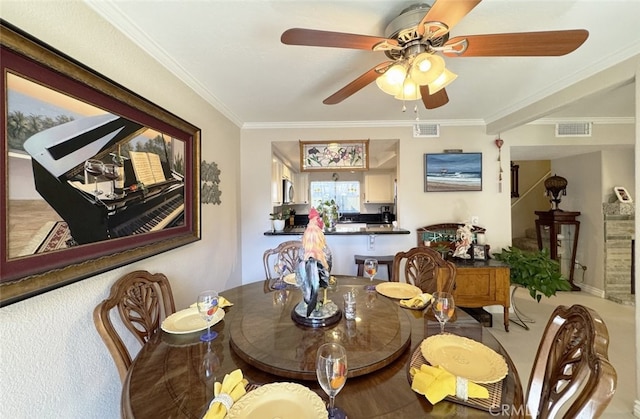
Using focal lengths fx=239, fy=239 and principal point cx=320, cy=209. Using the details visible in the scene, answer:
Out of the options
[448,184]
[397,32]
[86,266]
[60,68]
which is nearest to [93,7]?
[60,68]

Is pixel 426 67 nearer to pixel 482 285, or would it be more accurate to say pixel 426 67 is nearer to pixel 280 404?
pixel 280 404

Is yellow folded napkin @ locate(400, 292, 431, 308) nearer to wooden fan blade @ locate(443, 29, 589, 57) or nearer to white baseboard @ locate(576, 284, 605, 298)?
wooden fan blade @ locate(443, 29, 589, 57)

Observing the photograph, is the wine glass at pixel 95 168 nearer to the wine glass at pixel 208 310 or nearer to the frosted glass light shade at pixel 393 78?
the wine glass at pixel 208 310

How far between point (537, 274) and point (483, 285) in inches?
21.5

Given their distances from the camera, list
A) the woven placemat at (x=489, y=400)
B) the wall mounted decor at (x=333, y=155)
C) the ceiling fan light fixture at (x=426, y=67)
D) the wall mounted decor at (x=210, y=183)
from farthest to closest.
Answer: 1. the wall mounted decor at (x=333, y=155)
2. the wall mounted decor at (x=210, y=183)
3. the ceiling fan light fixture at (x=426, y=67)
4. the woven placemat at (x=489, y=400)

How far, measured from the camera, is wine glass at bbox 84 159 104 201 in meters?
1.12

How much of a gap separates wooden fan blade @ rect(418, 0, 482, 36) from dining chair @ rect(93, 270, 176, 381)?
1879 mm

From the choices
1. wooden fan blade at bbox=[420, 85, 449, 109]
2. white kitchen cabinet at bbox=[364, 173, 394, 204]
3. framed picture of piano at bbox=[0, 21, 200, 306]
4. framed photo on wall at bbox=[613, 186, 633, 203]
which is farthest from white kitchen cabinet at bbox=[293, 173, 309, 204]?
framed photo on wall at bbox=[613, 186, 633, 203]

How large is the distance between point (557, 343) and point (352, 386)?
2.58ft

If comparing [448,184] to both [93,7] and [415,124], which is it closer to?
[415,124]

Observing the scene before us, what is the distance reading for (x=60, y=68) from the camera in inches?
38.8

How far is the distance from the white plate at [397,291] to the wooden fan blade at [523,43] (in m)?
1.43

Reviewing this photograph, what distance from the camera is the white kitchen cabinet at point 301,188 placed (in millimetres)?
5866

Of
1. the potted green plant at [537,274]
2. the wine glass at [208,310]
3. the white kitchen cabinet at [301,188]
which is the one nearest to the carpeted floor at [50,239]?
the wine glass at [208,310]
